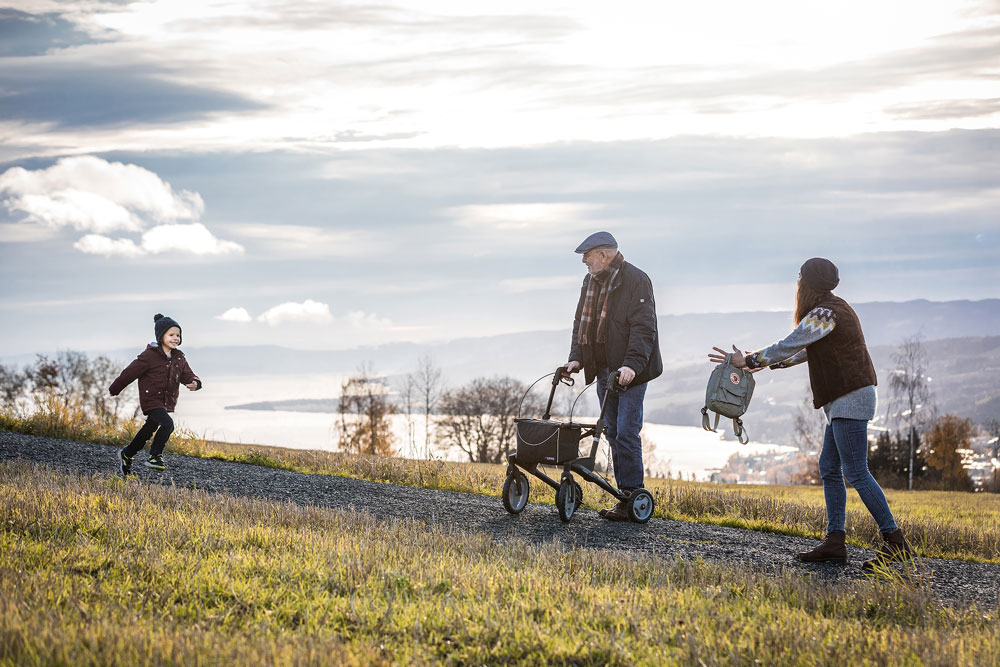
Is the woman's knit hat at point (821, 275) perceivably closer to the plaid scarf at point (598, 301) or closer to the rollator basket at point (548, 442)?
the plaid scarf at point (598, 301)

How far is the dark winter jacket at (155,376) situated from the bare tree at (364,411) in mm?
69713

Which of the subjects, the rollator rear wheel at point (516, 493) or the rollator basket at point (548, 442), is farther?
the rollator rear wheel at point (516, 493)

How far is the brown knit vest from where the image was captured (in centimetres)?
686

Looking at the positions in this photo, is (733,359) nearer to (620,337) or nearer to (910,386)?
(620,337)

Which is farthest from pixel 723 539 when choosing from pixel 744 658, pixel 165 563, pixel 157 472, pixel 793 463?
pixel 793 463

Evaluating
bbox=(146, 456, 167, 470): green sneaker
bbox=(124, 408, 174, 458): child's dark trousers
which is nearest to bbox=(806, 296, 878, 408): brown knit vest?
bbox=(124, 408, 174, 458): child's dark trousers

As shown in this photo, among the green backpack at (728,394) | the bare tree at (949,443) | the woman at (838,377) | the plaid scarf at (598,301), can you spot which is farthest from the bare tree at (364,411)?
the woman at (838,377)

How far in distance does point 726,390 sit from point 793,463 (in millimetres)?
123703

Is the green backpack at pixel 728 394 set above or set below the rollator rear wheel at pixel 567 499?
above

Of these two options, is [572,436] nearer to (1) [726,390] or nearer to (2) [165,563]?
(1) [726,390]

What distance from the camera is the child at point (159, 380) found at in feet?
35.8

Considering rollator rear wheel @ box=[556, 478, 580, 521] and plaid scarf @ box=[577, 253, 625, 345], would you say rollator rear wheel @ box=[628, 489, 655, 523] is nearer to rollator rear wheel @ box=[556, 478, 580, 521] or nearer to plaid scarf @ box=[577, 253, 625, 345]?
rollator rear wheel @ box=[556, 478, 580, 521]

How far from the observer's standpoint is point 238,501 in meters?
8.36

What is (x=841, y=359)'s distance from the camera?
6883 mm
